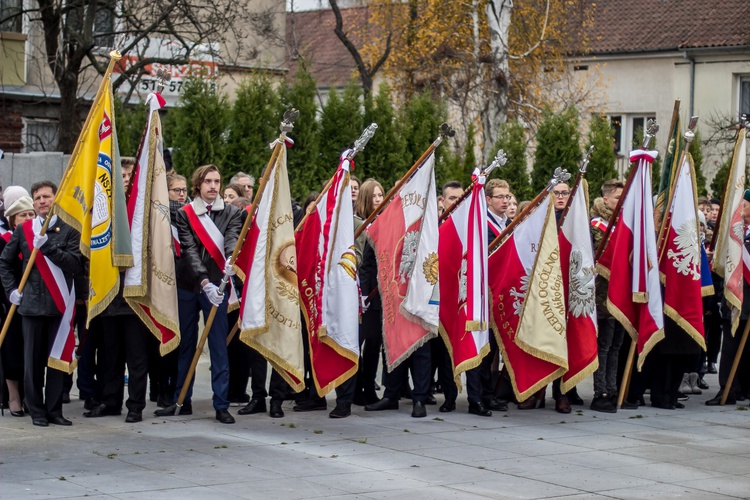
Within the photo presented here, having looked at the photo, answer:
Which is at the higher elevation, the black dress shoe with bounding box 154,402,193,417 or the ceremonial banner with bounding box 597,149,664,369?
the ceremonial banner with bounding box 597,149,664,369

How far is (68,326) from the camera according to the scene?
965cm

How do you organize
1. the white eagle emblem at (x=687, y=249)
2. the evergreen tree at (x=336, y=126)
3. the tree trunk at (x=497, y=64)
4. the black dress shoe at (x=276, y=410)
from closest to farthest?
the black dress shoe at (x=276, y=410) → the white eagle emblem at (x=687, y=249) → the evergreen tree at (x=336, y=126) → the tree trunk at (x=497, y=64)

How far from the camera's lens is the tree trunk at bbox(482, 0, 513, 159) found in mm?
24344

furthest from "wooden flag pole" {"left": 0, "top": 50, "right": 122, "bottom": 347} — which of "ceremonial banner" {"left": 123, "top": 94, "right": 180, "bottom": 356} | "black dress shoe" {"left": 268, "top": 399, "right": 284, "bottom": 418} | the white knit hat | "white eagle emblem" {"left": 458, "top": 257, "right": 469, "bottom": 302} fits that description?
"white eagle emblem" {"left": 458, "top": 257, "right": 469, "bottom": 302}

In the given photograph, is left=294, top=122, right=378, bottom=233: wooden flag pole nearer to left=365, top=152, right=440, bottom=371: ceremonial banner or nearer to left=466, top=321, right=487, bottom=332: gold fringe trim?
left=365, top=152, right=440, bottom=371: ceremonial banner

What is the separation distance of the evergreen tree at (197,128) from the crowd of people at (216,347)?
4554mm

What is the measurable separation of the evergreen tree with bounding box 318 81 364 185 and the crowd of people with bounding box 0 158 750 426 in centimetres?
567

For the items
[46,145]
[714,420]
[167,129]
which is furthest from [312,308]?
[46,145]

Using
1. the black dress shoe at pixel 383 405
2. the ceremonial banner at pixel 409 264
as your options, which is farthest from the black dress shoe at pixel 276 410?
the ceremonial banner at pixel 409 264

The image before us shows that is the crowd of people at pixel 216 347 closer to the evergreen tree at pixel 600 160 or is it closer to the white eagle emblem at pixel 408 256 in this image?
the white eagle emblem at pixel 408 256

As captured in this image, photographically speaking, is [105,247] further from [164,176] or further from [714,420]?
[714,420]

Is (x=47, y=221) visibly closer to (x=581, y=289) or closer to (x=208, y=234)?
(x=208, y=234)

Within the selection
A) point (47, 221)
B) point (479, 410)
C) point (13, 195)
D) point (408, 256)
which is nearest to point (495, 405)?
point (479, 410)

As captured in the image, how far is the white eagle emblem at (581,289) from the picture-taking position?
10.8 m
